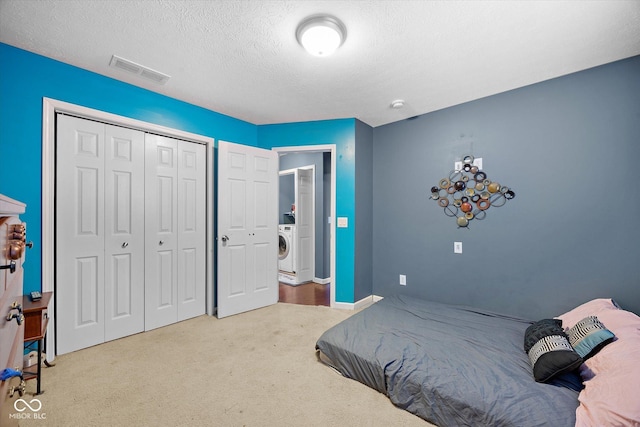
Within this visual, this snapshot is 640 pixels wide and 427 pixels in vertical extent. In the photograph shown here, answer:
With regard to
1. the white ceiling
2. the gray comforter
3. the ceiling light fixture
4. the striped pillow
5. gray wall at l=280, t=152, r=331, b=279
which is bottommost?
the gray comforter

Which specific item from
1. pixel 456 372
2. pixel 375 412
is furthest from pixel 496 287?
pixel 375 412

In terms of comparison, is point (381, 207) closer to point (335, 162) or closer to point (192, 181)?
point (335, 162)

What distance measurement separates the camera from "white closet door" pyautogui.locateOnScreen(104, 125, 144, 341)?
247cm

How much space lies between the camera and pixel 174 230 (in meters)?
2.90

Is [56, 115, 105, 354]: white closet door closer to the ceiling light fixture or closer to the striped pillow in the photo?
the ceiling light fixture

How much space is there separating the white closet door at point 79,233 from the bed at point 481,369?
2.07 metres

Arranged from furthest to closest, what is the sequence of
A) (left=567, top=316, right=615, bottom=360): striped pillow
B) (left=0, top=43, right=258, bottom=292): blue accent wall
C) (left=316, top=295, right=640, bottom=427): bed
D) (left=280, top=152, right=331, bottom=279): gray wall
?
(left=280, top=152, right=331, bottom=279): gray wall < (left=0, top=43, right=258, bottom=292): blue accent wall < (left=567, top=316, right=615, bottom=360): striped pillow < (left=316, top=295, right=640, bottom=427): bed

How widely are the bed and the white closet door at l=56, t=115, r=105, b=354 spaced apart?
6.79 feet

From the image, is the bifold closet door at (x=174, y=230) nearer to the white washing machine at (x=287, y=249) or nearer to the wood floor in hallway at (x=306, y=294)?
the wood floor in hallway at (x=306, y=294)

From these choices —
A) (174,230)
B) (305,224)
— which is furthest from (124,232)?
(305,224)

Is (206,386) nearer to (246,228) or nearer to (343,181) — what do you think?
(246,228)

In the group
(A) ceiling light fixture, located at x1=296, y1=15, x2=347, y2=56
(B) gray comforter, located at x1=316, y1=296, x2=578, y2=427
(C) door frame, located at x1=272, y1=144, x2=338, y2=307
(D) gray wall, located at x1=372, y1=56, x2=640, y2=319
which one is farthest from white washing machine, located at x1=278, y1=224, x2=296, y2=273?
(A) ceiling light fixture, located at x1=296, y1=15, x2=347, y2=56

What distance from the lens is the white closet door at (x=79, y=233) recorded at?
2.23 m

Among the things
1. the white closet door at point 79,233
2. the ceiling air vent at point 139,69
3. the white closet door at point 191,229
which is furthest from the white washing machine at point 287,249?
the ceiling air vent at point 139,69
